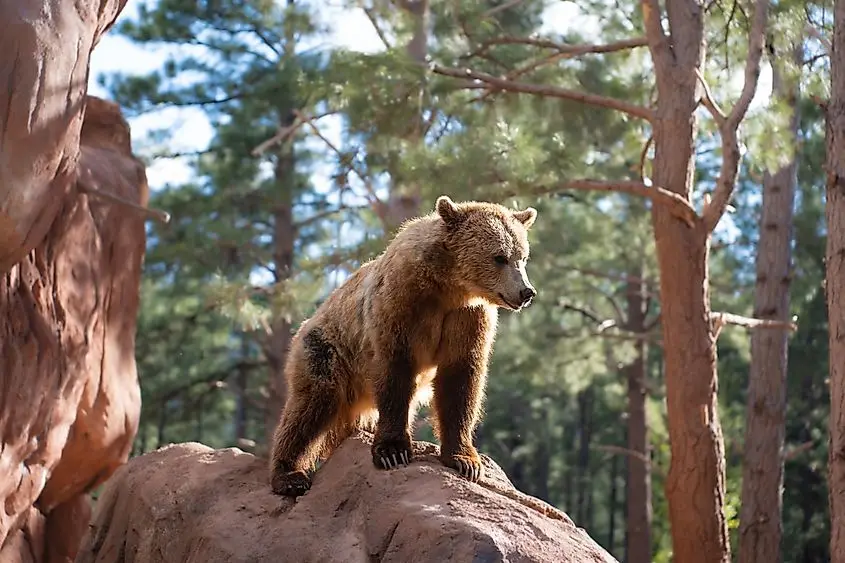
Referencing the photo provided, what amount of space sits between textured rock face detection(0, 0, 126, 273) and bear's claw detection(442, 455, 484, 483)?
8.37 feet

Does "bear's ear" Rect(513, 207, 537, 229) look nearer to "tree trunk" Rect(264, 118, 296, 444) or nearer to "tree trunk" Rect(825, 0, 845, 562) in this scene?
"tree trunk" Rect(825, 0, 845, 562)

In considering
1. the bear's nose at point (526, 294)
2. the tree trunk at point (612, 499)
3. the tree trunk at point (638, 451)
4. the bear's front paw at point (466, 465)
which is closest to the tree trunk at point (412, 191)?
the bear's nose at point (526, 294)

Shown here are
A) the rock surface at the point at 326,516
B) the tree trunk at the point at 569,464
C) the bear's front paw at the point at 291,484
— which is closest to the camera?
the rock surface at the point at 326,516

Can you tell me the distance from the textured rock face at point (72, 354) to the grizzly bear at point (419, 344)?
1.91 metres

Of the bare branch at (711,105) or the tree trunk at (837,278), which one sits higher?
the bare branch at (711,105)

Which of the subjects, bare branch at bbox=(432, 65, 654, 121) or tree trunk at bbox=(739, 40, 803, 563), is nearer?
bare branch at bbox=(432, 65, 654, 121)

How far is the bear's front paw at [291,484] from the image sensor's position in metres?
4.06

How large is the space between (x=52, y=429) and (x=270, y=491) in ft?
7.11

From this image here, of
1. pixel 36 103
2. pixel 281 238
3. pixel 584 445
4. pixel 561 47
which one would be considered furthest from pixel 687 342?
pixel 584 445

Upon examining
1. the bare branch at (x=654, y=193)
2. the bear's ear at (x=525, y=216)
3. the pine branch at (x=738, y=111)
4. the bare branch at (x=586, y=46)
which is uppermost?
the bare branch at (x=586, y=46)

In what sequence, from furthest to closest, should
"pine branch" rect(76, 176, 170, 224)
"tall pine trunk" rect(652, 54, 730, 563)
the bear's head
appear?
"tall pine trunk" rect(652, 54, 730, 563), "pine branch" rect(76, 176, 170, 224), the bear's head

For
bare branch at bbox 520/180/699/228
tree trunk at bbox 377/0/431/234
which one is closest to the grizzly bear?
bare branch at bbox 520/180/699/228

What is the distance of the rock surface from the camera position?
10.5 feet

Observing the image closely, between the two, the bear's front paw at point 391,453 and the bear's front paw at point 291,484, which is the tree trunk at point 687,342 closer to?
the bear's front paw at point 391,453
